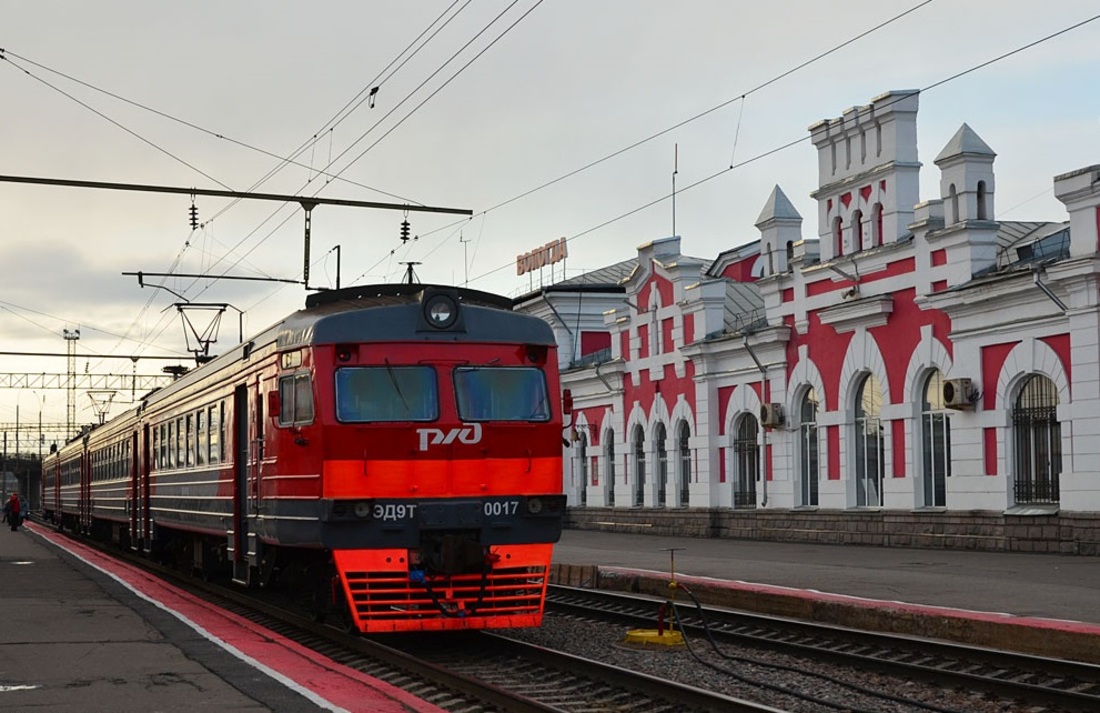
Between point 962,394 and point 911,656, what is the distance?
51.2ft

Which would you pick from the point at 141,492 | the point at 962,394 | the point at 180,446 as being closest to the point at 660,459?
the point at 962,394

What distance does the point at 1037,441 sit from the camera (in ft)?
88.2

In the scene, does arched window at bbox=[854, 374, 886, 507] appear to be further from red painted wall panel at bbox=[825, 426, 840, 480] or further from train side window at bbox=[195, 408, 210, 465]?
train side window at bbox=[195, 408, 210, 465]

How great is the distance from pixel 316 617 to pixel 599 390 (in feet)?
101

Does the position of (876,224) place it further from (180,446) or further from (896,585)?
(180,446)

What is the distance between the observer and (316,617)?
14.9m

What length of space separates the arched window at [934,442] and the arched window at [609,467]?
1580 cm

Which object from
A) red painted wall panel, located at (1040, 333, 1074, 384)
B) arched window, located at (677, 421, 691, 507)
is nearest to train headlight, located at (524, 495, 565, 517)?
red painted wall panel, located at (1040, 333, 1074, 384)

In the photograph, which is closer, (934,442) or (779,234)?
(934,442)

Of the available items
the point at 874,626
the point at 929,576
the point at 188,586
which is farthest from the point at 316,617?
the point at 929,576

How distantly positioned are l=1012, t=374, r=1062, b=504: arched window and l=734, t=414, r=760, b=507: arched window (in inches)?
387

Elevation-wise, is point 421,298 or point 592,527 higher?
point 421,298

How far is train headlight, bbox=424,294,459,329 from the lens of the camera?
13.5m

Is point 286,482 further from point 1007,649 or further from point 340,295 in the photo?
point 1007,649
